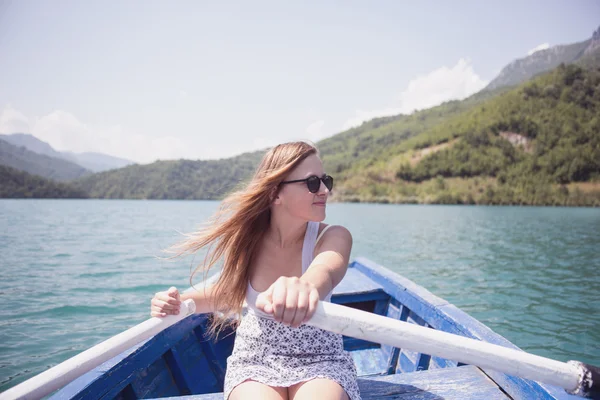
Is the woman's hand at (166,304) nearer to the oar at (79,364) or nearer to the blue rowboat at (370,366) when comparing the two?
the oar at (79,364)

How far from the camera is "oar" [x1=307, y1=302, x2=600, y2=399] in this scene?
3.91 ft

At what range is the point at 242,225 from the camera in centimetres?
196

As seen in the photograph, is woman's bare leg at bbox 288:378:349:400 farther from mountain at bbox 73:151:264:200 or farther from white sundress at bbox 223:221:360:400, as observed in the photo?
mountain at bbox 73:151:264:200

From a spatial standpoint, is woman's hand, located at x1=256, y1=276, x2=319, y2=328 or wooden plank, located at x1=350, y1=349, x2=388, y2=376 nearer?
woman's hand, located at x1=256, y1=276, x2=319, y2=328

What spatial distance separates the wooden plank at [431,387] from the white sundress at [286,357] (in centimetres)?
30

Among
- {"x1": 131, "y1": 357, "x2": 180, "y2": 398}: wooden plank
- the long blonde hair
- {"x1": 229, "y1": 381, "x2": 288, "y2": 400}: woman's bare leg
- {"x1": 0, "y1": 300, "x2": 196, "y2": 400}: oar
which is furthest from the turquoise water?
{"x1": 131, "y1": 357, "x2": 180, "y2": 398}: wooden plank

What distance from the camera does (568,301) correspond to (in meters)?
8.81

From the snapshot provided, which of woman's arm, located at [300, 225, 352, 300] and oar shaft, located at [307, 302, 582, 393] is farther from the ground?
woman's arm, located at [300, 225, 352, 300]

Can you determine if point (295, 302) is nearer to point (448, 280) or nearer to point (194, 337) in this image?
point (194, 337)

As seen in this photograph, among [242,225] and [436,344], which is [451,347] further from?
[242,225]

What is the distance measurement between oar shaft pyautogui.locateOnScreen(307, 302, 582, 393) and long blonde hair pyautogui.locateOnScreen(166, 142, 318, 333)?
78 cm

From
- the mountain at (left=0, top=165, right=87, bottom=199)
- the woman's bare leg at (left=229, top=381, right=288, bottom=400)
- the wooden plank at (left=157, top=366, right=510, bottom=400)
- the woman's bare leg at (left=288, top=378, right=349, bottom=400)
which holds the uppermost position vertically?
the mountain at (left=0, top=165, right=87, bottom=199)

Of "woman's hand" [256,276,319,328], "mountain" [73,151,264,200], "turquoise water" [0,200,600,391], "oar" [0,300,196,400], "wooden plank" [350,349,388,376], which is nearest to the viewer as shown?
"woman's hand" [256,276,319,328]

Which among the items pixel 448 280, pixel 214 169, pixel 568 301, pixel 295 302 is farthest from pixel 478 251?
pixel 214 169
